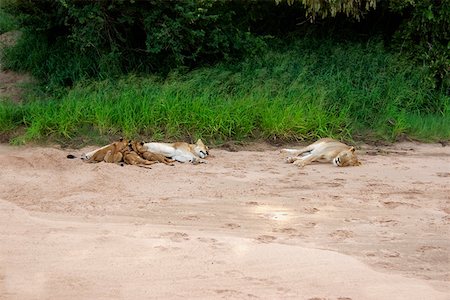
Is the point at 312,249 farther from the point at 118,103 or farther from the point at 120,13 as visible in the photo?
the point at 120,13

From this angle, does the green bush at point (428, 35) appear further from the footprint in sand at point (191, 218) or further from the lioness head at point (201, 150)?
the footprint in sand at point (191, 218)

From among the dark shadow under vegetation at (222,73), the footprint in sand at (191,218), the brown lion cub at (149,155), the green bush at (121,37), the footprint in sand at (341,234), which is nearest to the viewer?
the footprint in sand at (341,234)

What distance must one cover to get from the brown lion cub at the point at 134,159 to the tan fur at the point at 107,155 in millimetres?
56

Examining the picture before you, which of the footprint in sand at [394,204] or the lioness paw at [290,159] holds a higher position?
the footprint in sand at [394,204]

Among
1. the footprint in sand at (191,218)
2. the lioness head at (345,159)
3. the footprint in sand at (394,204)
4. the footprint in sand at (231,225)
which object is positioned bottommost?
the lioness head at (345,159)

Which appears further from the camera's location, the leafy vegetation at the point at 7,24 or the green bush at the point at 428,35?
the leafy vegetation at the point at 7,24

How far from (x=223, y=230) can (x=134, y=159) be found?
8.60 feet

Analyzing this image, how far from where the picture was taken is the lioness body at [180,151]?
28.0 feet

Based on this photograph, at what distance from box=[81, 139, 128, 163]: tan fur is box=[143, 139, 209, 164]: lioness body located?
1.24ft

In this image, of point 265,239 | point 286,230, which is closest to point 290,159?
point 286,230

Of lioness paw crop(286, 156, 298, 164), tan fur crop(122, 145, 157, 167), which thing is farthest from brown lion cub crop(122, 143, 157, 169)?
lioness paw crop(286, 156, 298, 164)

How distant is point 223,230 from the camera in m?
5.93

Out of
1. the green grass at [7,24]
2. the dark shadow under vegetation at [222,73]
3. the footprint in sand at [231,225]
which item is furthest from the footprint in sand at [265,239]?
the green grass at [7,24]

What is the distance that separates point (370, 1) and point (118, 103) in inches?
170
